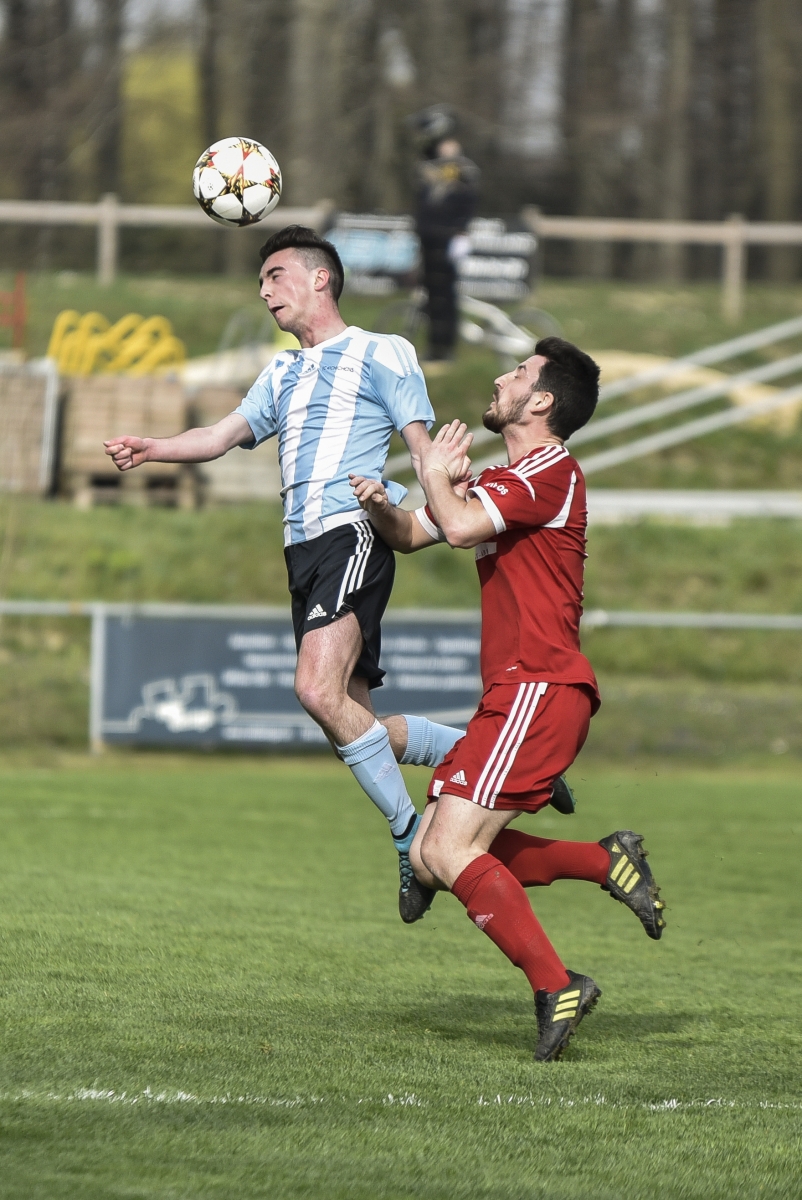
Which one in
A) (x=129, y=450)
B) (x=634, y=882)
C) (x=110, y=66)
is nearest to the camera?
(x=634, y=882)

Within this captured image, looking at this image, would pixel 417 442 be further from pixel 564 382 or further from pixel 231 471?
pixel 231 471

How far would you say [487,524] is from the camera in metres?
4.82

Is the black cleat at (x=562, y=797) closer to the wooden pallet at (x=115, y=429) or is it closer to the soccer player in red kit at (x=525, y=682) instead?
the soccer player in red kit at (x=525, y=682)

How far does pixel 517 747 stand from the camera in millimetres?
4812

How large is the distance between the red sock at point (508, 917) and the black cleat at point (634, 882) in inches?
13.2

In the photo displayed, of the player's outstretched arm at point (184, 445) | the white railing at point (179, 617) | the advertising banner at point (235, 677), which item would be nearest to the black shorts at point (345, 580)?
the player's outstretched arm at point (184, 445)

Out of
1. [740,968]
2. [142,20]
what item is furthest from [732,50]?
[740,968]

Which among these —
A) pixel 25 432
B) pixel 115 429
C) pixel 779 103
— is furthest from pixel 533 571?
pixel 779 103

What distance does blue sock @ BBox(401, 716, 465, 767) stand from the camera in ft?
18.9

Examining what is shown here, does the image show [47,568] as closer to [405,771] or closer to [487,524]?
[405,771]

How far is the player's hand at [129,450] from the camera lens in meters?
5.40

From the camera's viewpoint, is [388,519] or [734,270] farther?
[734,270]

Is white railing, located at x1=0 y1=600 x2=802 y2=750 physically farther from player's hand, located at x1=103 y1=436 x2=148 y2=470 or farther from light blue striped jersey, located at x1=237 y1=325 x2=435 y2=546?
player's hand, located at x1=103 y1=436 x2=148 y2=470

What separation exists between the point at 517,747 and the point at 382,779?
0.82 metres
